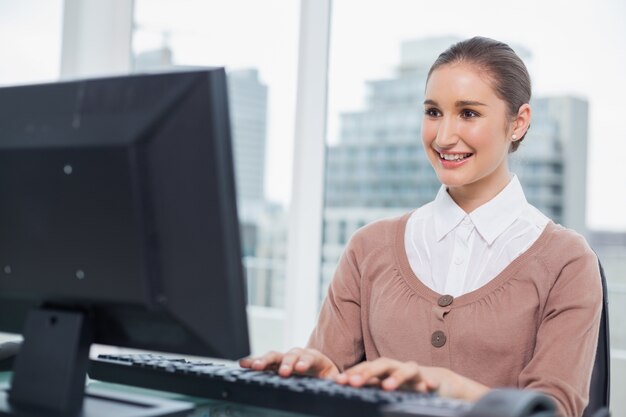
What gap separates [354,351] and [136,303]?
79 centimetres

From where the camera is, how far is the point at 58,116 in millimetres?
988

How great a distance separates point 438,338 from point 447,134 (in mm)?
416

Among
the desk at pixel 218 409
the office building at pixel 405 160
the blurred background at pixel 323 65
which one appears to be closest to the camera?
the desk at pixel 218 409

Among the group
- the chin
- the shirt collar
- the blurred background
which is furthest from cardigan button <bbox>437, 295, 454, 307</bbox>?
the blurred background

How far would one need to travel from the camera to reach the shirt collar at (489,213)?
5.23 feet

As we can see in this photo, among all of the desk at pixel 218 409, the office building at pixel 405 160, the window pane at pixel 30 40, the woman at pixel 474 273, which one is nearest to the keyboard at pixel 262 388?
the desk at pixel 218 409

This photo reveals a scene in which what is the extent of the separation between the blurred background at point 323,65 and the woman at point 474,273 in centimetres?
144

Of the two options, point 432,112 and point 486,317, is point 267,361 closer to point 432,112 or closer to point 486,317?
point 486,317

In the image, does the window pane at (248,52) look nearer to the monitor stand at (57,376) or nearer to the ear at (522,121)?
the ear at (522,121)

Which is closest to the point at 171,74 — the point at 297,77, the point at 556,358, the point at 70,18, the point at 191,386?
the point at 191,386

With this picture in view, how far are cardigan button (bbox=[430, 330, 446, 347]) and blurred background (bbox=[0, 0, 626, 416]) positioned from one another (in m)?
1.65

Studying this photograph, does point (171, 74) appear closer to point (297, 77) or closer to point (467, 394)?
point (467, 394)

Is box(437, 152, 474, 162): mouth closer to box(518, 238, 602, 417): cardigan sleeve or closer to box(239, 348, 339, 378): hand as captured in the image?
box(518, 238, 602, 417): cardigan sleeve

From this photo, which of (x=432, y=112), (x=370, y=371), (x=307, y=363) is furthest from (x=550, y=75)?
(x=370, y=371)
